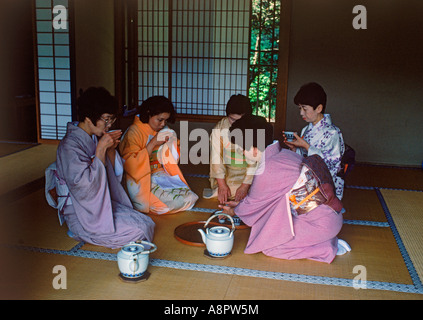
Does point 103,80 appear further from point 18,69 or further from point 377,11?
point 377,11

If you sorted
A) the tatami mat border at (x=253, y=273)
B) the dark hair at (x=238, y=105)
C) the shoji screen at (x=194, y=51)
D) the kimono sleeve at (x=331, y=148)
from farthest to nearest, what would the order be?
the shoji screen at (x=194, y=51)
the dark hair at (x=238, y=105)
the kimono sleeve at (x=331, y=148)
the tatami mat border at (x=253, y=273)

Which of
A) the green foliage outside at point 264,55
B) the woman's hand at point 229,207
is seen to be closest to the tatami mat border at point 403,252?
the woman's hand at point 229,207

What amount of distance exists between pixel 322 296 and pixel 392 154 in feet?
13.7

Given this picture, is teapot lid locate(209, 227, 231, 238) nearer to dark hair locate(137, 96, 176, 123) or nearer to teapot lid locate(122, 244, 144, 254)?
teapot lid locate(122, 244, 144, 254)

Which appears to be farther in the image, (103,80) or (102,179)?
(103,80)

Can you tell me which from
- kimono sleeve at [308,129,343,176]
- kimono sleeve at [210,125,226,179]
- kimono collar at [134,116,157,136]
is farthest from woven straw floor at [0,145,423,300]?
kimono collar at [134,116,157,136]

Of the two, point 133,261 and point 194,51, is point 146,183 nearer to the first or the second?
point 133,261

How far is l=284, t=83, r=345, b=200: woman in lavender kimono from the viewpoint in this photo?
12.5 feet

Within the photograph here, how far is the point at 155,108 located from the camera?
13.3ft

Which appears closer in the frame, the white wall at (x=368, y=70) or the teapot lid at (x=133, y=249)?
the teapot lid at (x=133, y=249)

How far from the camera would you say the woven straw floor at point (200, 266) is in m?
2.63

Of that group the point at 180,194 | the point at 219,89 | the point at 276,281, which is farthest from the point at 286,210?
the point at 219,89

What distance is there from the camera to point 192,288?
8.73ft

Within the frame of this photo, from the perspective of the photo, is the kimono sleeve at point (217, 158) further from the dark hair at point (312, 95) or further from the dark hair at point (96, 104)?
the dark hair at point (96, 104)
